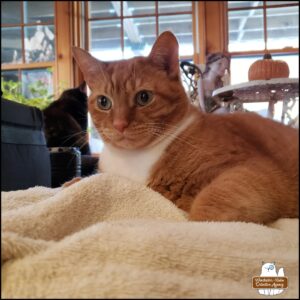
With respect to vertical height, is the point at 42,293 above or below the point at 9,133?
below

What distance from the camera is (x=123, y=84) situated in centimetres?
73

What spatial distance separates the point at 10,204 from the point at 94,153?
378 millimetres

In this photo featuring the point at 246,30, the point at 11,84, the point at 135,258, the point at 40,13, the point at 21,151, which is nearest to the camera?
the point at 135,258

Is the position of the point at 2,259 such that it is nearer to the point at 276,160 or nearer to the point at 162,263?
the point at 162,263

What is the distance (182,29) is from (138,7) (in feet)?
0.34

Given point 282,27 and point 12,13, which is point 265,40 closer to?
point 282,27

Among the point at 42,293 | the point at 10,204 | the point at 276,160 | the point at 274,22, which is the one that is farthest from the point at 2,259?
the point at 274,22

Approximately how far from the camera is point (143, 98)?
28.8 inches

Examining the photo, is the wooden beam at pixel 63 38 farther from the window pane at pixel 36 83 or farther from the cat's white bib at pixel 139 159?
the cat's white bib at pixel 139 159

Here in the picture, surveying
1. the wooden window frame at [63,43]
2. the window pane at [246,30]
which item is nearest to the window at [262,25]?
the window pane at [246,30]

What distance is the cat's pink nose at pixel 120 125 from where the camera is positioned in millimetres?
706

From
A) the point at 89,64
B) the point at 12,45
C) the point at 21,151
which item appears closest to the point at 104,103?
the point at 89,64

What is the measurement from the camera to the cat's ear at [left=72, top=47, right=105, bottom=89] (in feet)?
2.48

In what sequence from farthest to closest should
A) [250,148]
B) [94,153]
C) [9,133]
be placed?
[94,153], [250,148], [9,133]
